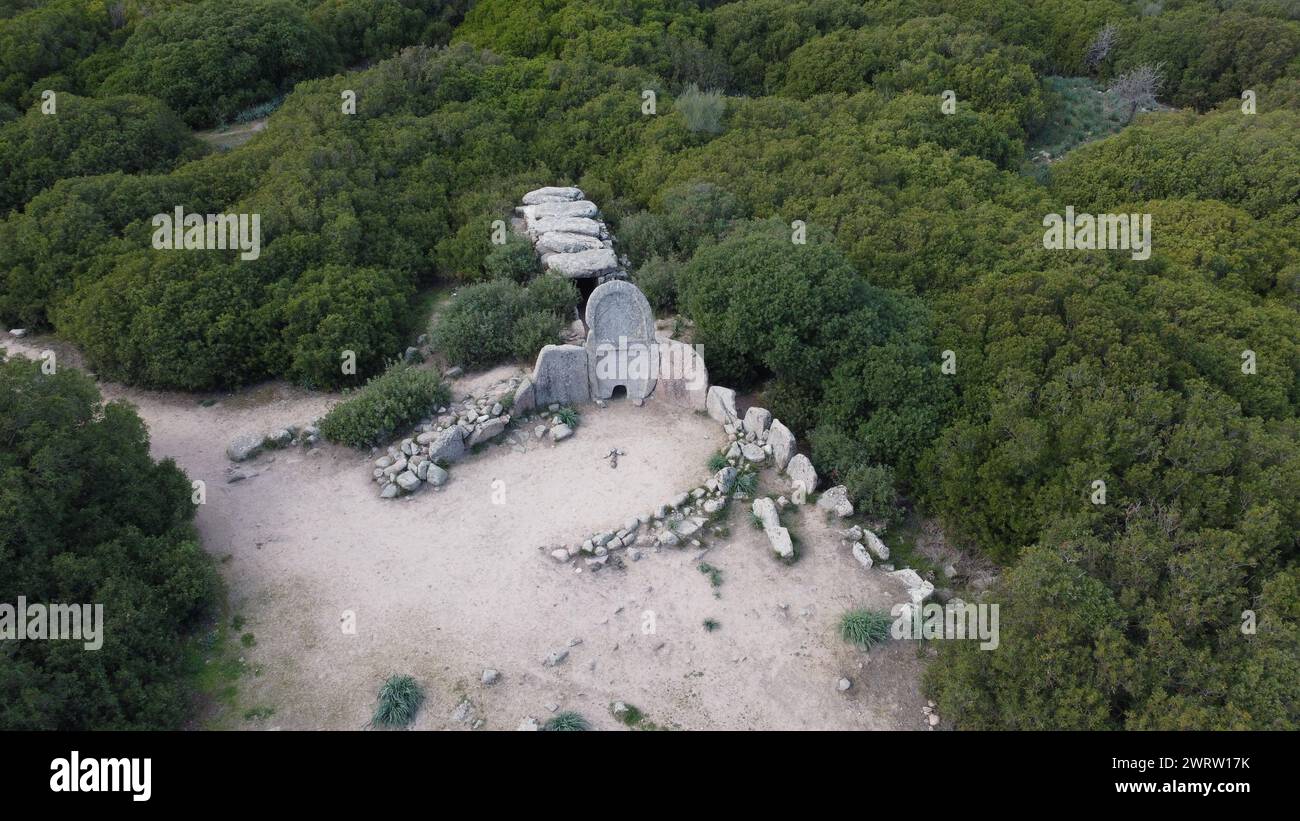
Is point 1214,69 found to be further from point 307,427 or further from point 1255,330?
point 307,427

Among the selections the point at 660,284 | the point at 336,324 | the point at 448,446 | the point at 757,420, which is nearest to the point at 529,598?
the point at 448,446

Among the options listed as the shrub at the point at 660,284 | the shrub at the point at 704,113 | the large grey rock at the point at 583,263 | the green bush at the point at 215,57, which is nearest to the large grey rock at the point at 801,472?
the shrub at the point at 660,284

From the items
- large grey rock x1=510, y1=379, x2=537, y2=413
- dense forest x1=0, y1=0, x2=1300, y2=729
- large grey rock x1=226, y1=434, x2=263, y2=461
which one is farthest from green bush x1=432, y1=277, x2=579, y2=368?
large grey rock x1=226, y1=434, x2=263, y2=461

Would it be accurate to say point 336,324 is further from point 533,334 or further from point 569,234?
point 569,234

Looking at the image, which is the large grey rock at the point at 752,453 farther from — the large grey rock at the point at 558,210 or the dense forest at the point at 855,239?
the large grey rock at the point at 558,210

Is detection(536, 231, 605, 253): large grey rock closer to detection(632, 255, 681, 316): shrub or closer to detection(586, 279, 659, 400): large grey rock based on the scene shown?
detection(632, 255, 681, 316): shrub

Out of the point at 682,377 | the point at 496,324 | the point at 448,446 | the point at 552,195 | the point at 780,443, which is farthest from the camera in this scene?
the point at 552,195
